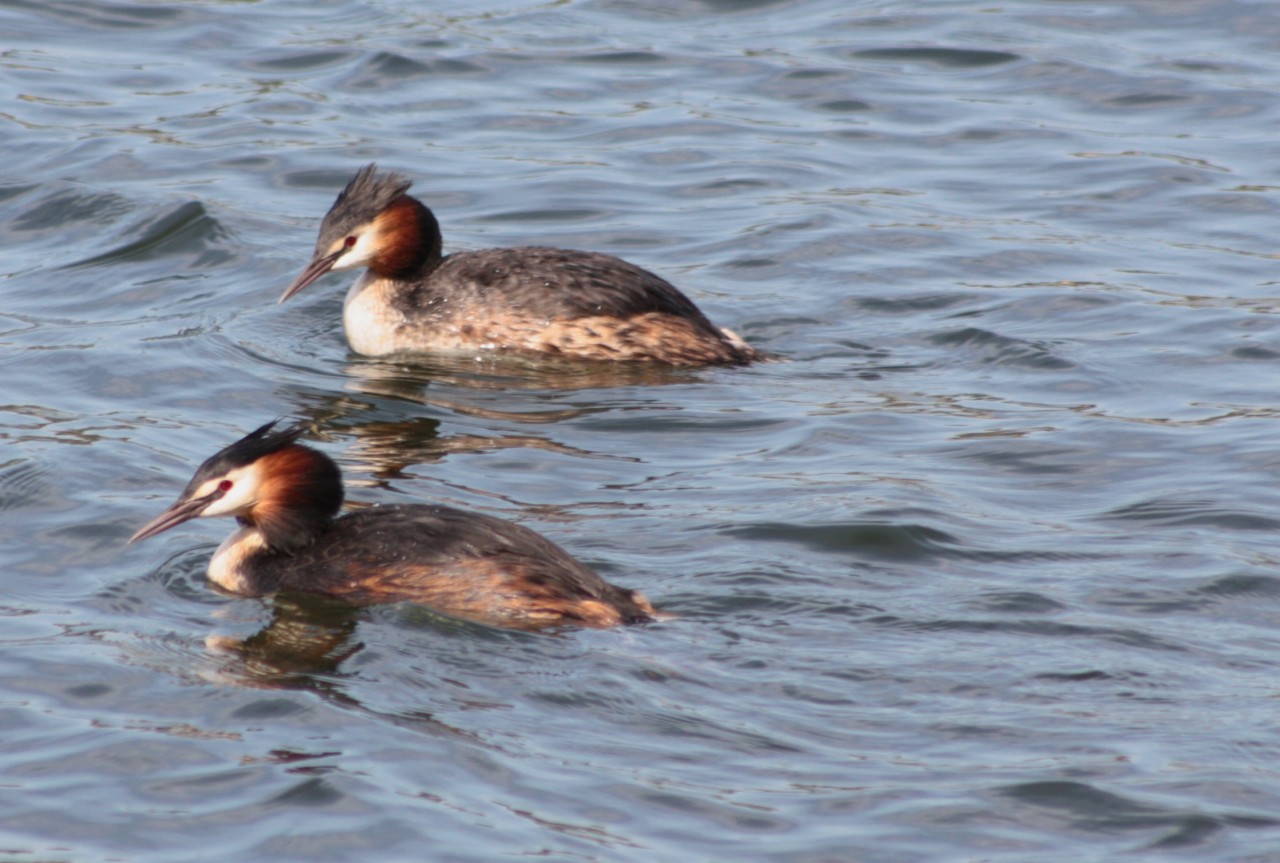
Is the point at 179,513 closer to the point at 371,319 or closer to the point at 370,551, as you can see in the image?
the point at 370,551

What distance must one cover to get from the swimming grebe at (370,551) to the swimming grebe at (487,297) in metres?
3.37

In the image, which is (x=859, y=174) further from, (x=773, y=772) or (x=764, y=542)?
(x=773, y=772)

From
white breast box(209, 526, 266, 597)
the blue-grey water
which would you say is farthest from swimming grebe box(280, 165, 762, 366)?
white breast box(209, 526, 266, 597)

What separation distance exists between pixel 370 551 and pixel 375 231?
4.33 m

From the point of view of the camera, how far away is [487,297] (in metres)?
12.1

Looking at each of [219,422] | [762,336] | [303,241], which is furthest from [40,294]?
[762,336]

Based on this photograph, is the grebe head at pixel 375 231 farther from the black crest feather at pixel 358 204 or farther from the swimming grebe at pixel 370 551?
the swimming grebe at pixel 370 551

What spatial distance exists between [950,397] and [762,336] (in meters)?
1.58

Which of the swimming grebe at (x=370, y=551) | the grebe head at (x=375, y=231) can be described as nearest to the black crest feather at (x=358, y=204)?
the grebe head at (x=375, y=231)

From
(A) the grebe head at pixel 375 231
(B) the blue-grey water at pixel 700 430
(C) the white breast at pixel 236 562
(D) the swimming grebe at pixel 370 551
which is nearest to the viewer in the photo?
(B) the blue-grey water at pixel 700 430

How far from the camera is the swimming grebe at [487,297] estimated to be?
1179 centimetres

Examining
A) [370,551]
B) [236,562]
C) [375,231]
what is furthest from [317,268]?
[370,551]

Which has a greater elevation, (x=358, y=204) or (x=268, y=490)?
(x=358, y=204)

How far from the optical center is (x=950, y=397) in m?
11.2
